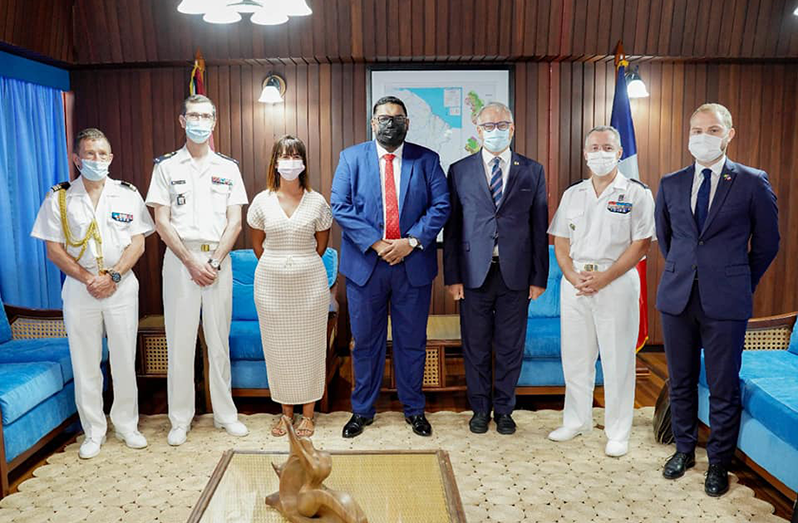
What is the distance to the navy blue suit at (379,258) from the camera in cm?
365

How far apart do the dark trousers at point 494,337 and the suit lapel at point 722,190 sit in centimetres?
104

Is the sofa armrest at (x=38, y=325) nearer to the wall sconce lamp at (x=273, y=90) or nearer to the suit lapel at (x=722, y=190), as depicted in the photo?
the wall sconce lamp at (x=273, y=90)

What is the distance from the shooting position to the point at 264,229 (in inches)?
144

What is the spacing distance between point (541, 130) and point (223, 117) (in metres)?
2.55

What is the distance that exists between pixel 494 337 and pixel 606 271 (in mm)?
733

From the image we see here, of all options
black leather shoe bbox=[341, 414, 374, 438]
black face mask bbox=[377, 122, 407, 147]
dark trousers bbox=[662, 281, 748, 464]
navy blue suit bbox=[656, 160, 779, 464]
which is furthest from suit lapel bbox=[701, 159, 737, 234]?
black leather shoe bbox=[341, 414, 374, 438]

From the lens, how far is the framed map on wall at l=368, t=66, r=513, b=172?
17.9ft

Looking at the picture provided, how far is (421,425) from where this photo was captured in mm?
3848

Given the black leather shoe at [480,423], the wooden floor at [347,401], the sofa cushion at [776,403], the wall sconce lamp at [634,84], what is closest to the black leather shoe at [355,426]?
the wooden floor at [347,401]

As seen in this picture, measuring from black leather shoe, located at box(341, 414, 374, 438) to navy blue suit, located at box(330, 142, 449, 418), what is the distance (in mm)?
225

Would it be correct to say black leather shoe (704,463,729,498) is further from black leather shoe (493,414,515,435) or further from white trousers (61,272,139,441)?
white trousers (61,272,139,441)

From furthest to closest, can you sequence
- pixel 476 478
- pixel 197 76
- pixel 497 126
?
1. pixel 197 76
2. pixel 497 126
3. pixel 476 478

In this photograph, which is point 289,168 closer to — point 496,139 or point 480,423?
point 496,139

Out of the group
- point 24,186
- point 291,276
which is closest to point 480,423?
point 291,276
